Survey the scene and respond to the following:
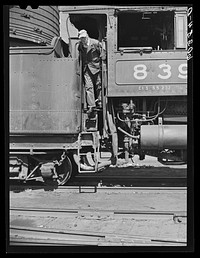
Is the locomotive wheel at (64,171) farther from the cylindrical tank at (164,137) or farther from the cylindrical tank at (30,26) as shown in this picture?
the cylindrical tank at (30,26)

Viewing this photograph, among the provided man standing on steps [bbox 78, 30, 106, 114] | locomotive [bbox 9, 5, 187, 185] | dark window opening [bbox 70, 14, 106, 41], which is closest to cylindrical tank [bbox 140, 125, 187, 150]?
locomotive [bbox 9, 5, 187, 185]

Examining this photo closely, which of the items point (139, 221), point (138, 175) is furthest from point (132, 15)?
point (139, 221)

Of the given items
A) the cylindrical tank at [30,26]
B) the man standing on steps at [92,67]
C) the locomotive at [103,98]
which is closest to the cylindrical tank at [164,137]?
the locomotive at [103,98]

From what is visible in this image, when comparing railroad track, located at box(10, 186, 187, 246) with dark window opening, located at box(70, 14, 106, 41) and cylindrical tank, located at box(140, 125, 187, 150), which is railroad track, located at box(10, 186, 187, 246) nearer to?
cylindrical tank, located at box(140, 125, 187, 150)

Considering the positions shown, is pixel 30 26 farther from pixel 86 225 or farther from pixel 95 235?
pixel 95 235

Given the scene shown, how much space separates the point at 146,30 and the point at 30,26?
2519 millimetres

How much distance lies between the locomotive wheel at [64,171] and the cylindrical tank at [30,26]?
2644 millimetres

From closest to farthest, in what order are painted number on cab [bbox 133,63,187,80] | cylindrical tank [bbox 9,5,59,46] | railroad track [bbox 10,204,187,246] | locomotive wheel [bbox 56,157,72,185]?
1. railroad track [bbox 10,204,187,246]
2. painted number on cab [bbox 133,63,187,80]
3. locomotive wheel [bbox 56,157,72,185]
4. cylindrical tank [bbox 9,5,59,46]

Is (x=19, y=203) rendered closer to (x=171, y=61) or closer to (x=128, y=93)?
(x=128, y=93)

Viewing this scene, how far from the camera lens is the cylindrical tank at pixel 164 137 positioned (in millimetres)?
7070

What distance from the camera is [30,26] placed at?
8.15 metres

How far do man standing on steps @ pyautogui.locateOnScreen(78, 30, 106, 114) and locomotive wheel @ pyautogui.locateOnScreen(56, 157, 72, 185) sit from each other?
1110 millimetres

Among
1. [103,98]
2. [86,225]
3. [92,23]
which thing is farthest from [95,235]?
[92,23]

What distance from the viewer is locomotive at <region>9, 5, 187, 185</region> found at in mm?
6941
